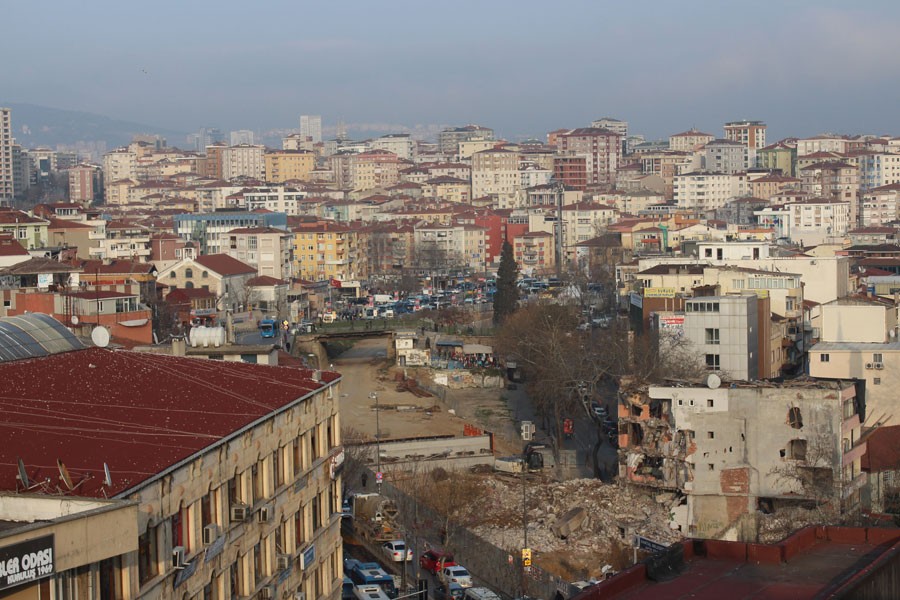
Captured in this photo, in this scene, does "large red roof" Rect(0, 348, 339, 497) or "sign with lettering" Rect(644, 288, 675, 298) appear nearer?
"large red roof" Rect(0, 348, 339, 497)

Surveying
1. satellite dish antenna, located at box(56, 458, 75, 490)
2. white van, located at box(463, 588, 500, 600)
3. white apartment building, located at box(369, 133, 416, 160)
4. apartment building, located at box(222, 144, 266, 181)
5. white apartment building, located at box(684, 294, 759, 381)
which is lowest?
white van, located at box(463, 588, 500, 600)

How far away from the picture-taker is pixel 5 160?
115 meters

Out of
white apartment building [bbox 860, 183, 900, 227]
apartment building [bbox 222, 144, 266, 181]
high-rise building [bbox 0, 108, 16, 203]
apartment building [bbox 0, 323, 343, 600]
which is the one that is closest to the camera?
apartment building [bbox 0, 323, 343, 600]

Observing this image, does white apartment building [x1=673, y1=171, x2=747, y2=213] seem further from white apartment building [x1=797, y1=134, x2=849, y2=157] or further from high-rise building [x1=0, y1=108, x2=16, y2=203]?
high-rise building [x1=0, y1=108, x2=16, y2=203]

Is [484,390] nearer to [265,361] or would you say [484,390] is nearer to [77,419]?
[265,361]

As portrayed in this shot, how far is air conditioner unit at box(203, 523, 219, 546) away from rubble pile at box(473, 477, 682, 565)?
389 inches

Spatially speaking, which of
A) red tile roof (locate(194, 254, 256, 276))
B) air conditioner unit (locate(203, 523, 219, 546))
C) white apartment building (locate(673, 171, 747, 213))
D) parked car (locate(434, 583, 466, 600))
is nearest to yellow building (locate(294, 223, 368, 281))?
red tile roof (locate(194, 254, 256, 276))

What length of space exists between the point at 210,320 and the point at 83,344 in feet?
71.9

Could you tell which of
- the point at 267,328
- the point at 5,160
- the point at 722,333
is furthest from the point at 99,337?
the point at 5,160

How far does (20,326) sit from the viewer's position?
12.9 metres

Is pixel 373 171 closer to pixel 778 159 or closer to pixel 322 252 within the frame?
pixel 778 159

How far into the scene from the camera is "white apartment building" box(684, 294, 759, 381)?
2805cm

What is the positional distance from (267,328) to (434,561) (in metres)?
21.0

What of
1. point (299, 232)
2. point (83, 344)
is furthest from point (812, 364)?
point (299, 232)
